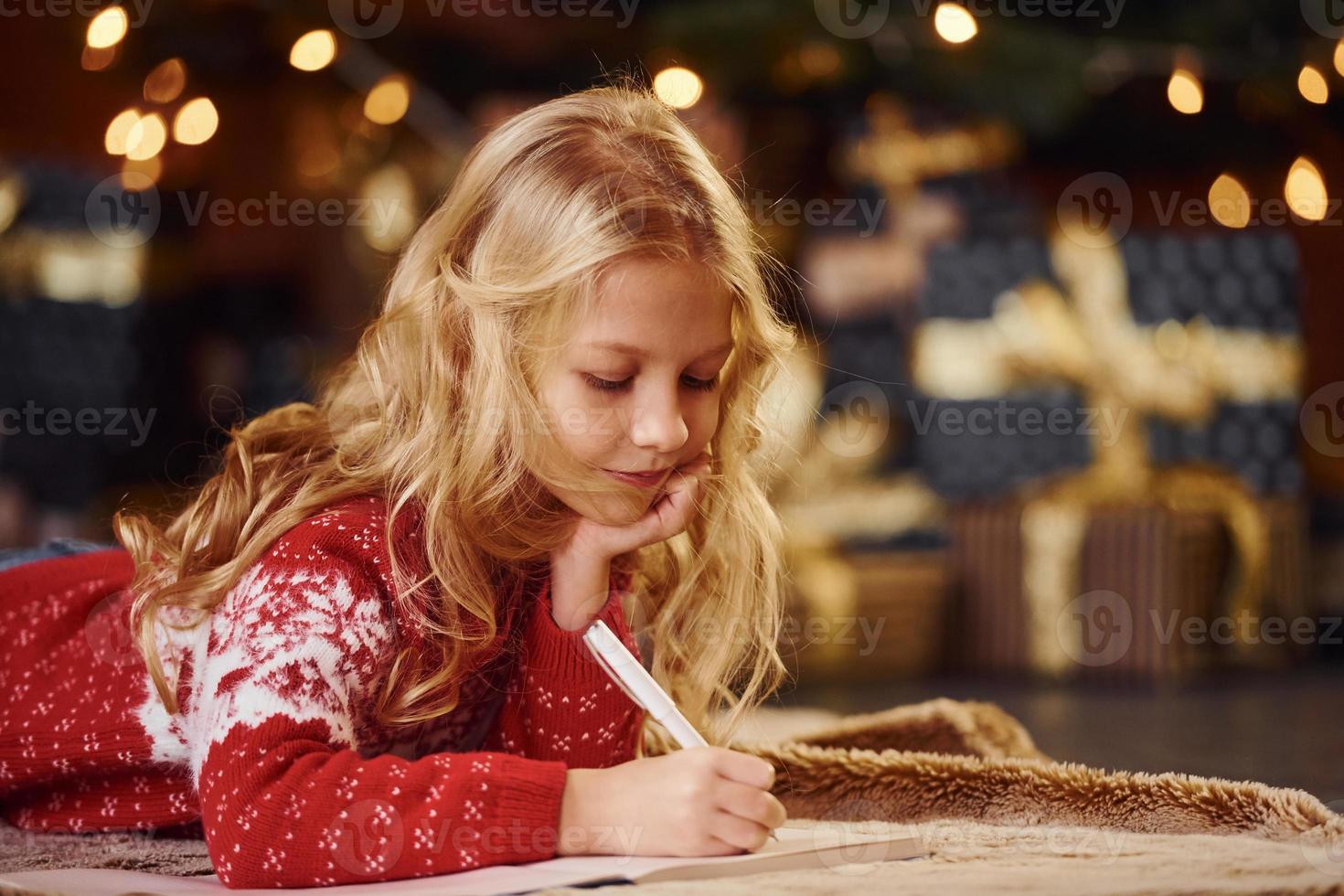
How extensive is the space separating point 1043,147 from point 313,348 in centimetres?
160

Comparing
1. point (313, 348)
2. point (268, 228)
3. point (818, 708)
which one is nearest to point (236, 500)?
point (818, 708)

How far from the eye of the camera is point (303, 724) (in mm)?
711

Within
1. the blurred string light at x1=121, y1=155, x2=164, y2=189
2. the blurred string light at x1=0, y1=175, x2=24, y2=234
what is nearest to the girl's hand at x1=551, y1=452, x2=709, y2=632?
the blurred string light at x1=0, y1=175, x2=24, y2=234

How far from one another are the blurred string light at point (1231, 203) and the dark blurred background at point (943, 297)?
0.04ft

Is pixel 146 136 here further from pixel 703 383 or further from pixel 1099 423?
pixel 1099 423

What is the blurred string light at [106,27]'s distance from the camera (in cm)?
163

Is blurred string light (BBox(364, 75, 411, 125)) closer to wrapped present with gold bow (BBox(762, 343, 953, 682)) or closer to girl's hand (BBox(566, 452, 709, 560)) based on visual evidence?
wrapped present with gold bow (BBox(762, 343, 953, 682))

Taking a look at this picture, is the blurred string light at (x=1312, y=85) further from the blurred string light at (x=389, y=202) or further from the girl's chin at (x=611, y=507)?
the blurred string light at (x=389, y=202)

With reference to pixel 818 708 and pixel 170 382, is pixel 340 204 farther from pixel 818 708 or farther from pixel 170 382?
pixel 818 708

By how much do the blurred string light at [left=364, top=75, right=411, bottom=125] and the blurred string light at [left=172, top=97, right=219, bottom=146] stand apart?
726 mm

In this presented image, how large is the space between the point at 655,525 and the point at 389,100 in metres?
1.91

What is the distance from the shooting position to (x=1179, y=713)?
5.55 feet

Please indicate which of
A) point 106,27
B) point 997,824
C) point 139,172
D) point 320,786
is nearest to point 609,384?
point 320,786

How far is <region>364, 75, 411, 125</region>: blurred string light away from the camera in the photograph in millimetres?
2510
